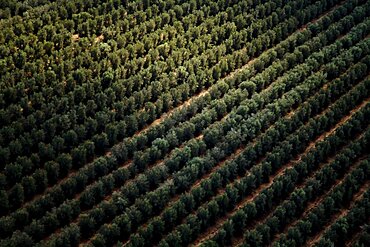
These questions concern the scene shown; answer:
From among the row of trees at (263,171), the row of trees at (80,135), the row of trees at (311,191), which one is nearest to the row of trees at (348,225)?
the row of trees at (311,191)

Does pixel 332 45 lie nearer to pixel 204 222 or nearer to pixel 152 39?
pixel 152 39

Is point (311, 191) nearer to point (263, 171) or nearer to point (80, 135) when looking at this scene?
point (263, 171)

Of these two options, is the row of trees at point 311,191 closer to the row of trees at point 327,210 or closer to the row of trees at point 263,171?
the row of trees at point 327,210

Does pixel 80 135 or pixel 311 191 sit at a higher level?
pixel 80 135

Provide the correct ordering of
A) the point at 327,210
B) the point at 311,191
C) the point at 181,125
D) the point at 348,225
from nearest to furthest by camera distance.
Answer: the point at 348,225 < the point at 327,210 < the point at 311,191 < the point at 181,125

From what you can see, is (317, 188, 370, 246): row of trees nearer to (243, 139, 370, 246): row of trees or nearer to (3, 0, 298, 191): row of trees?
(243, 139, 370, 246): row of trees

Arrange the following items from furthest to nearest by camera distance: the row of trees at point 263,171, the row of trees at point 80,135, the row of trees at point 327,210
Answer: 1. the row of trees at point 80,135
2. the row of trees at point 263,171
3. the row of trees at point 327,210

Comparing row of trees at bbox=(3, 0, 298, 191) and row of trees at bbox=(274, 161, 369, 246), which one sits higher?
row of trees at bbox=(3, 0, 298, 191)

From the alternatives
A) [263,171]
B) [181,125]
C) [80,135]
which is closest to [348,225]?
[263,171]

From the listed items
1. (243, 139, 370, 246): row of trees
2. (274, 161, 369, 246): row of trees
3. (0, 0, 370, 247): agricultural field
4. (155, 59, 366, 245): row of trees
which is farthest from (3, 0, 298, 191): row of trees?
(274, 161, 369, 246): row of trees
